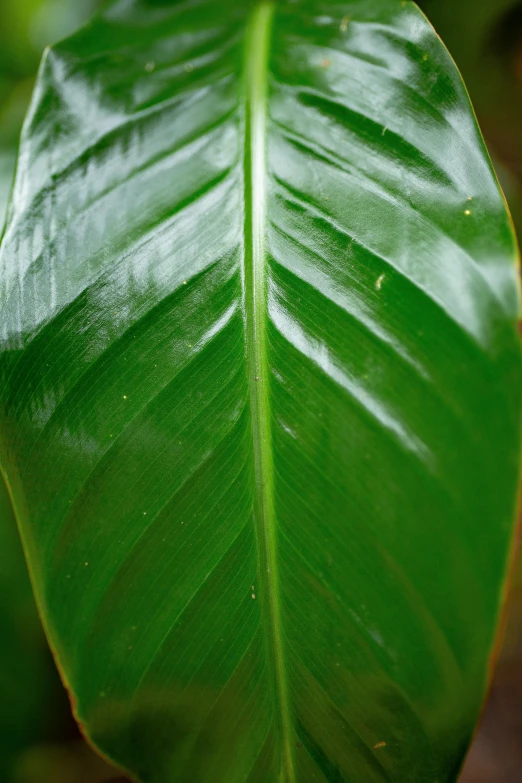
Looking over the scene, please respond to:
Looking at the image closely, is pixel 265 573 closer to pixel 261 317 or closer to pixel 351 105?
pixel 261 317

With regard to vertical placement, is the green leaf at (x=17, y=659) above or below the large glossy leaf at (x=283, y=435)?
below

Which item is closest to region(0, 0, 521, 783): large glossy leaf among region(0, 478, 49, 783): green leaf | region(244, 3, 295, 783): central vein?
region(244, 3, 295, 783): central vein

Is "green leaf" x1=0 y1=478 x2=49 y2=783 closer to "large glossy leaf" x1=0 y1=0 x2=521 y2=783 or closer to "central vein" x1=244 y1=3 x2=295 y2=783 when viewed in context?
"large glossy leaf" x1=0 y1=0 x2=521 y2=783

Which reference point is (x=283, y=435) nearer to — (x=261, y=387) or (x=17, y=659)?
(x=261, y=387)

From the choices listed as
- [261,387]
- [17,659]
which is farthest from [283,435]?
[17,659]

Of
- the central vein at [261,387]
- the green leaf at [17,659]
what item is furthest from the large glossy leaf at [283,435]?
the green leaf at [17,659]

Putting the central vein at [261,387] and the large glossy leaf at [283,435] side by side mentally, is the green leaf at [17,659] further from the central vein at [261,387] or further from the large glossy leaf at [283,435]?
the central vein at [261,387]

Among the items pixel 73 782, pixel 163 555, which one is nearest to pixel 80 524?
pixel 163 555

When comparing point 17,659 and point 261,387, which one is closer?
point 261,387

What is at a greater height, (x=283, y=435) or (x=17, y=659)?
(x=283, y=435)
